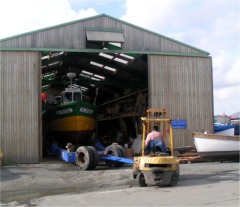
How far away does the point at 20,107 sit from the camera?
18266mm

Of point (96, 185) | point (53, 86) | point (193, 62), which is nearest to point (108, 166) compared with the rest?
point (96, 185)

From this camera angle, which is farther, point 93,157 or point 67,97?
point 67,97

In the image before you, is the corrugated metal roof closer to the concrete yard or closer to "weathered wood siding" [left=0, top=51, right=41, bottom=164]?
"weathered wood siding" [left=0, top=51, right=41, bottom=164]

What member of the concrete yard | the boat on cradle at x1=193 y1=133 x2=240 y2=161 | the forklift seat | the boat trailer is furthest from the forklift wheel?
the boat on cradle at x1=193 y1=133 x2=240 y2=161

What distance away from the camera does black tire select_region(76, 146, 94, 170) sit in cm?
1505

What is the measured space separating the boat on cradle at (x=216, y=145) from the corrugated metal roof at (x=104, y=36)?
632cm

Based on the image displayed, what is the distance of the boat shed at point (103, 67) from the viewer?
1817cm

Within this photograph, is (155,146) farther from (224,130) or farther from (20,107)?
(224,130)

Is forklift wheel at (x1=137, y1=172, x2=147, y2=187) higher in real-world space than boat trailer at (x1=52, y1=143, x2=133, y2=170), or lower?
lower

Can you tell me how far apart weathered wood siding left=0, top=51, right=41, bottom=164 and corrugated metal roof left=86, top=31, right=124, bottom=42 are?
2.87 m

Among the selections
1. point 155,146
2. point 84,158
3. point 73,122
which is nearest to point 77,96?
point 73,122

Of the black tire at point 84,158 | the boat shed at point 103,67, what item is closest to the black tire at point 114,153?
the black tire at point 84,158

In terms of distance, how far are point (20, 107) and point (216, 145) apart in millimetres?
9729

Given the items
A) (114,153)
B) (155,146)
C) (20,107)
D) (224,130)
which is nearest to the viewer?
(155,146)
